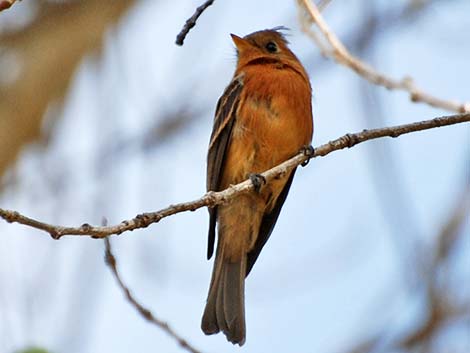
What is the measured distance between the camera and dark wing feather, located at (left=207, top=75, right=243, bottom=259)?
709 centimetres

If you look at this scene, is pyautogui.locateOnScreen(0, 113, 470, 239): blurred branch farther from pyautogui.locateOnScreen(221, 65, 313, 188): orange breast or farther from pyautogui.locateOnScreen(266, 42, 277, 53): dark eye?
pyautogui.locateOnScreen(266, 42, 277, 53): dark eye

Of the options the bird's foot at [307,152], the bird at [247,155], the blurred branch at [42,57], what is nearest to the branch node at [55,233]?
the bird's foot at [307,152]

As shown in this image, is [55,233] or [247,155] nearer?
[55,233]

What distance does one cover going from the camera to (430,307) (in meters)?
6.25

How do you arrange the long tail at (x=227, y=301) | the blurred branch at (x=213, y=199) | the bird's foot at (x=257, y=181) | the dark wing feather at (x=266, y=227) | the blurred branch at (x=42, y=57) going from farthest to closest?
1. the blurred branch at (x=42, y=57)
2. the dark wing feather at (x=266, y=227)
3. the long tail at (x=227, y=301)
4. the bird's foot at (x=257, y=181)
5. the blurred branch at (x=213, y=199)

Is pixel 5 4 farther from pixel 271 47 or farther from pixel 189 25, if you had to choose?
pixel 271 47

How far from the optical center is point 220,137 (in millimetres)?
7148

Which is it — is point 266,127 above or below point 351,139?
above

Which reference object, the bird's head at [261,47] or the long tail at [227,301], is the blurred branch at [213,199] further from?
the bird's head at [261,47]

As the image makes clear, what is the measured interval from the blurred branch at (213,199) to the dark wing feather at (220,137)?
91 centimetres

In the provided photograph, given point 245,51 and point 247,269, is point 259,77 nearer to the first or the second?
point 245,51

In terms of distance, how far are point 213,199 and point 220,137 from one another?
1523mm

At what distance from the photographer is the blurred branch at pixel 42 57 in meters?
8.52

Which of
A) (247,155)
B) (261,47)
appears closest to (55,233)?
(247,155)
